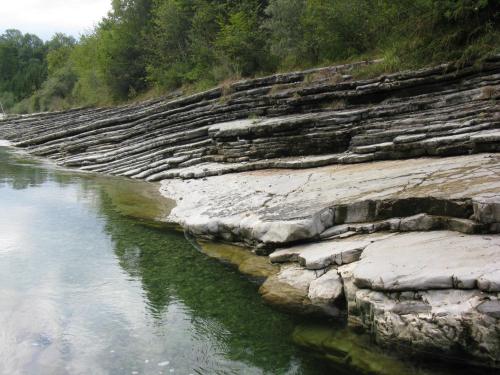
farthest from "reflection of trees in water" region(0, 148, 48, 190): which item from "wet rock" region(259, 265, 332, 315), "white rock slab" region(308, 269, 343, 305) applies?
"white rock slab" region(308, 269, 343, 305)

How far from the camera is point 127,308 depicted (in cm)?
690

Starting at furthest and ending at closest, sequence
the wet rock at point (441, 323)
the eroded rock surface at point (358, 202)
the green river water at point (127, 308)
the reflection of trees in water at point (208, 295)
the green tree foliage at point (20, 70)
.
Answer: the green tree foliage at point (20, 70)
the eroded rock surface at point (358, 202)
the reflection of trees in water at point (208, 295)
the green river water at point (127, 308)
the wet rock at point (441, 323)

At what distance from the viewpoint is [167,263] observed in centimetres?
871

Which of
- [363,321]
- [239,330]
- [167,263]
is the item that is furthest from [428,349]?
[167,263]

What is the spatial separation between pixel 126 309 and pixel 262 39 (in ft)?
61.0

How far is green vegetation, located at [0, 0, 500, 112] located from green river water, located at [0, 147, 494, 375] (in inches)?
378

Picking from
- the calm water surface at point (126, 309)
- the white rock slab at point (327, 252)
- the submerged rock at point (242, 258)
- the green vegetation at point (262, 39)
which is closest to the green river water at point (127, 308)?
the calm water surface at point (126, 309)

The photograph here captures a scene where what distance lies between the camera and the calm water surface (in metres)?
5.58

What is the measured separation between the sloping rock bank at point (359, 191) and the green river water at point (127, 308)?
710mm

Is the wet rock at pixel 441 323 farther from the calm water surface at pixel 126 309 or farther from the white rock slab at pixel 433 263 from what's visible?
the calm water surface at pixel 126 309

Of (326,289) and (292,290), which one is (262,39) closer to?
(292,290)

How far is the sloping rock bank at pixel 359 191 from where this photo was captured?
5301 mm

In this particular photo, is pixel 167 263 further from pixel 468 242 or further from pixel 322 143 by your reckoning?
pixel 322 143

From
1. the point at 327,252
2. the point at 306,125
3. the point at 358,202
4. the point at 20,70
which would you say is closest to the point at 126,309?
the point at 327,252
